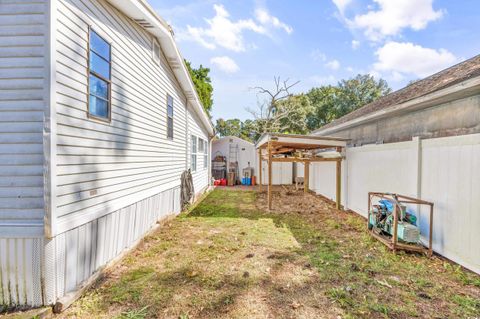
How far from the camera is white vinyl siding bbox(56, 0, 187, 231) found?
285 centimetres

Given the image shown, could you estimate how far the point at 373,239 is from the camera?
16.5 ft

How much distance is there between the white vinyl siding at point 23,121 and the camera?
2621 millimetres

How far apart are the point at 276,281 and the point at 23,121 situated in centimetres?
353

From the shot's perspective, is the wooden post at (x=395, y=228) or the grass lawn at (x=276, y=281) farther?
the wooden post at (x=395, y=228)

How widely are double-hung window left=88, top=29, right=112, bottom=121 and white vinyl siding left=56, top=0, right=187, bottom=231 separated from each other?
4.5 inches

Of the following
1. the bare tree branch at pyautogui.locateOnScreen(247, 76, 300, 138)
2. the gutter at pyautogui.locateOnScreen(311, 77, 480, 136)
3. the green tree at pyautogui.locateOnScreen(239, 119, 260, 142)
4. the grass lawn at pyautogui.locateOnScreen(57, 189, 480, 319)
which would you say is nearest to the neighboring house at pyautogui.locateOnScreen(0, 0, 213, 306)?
the grass lawn at pyautogui.locateOnScreen(57, 189, 480, 319)

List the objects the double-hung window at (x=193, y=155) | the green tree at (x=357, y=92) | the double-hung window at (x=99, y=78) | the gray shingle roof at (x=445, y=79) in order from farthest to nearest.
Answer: the green tree at (x=357, y=92) < the double-hung window at (x=193, y=155) < the gray shingle roof at (x=445, y=79) < the double-hung window at (x=99, y=78)

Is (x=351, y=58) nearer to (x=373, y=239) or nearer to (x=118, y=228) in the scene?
(x=373, y=239)

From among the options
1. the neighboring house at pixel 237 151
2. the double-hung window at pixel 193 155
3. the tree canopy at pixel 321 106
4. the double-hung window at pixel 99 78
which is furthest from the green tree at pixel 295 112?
the double-hung window at pixel 99 78

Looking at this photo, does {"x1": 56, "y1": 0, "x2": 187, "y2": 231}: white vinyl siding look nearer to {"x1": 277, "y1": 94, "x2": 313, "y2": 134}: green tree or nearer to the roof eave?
the roof eave

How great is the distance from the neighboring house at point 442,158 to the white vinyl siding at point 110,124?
519cm

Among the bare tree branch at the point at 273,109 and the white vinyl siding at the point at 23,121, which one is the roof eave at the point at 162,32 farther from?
the bare tree branch at the point at 273,109

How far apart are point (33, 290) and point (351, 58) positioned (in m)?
19.2

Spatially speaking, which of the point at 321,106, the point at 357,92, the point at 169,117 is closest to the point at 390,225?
the point at 169,117
